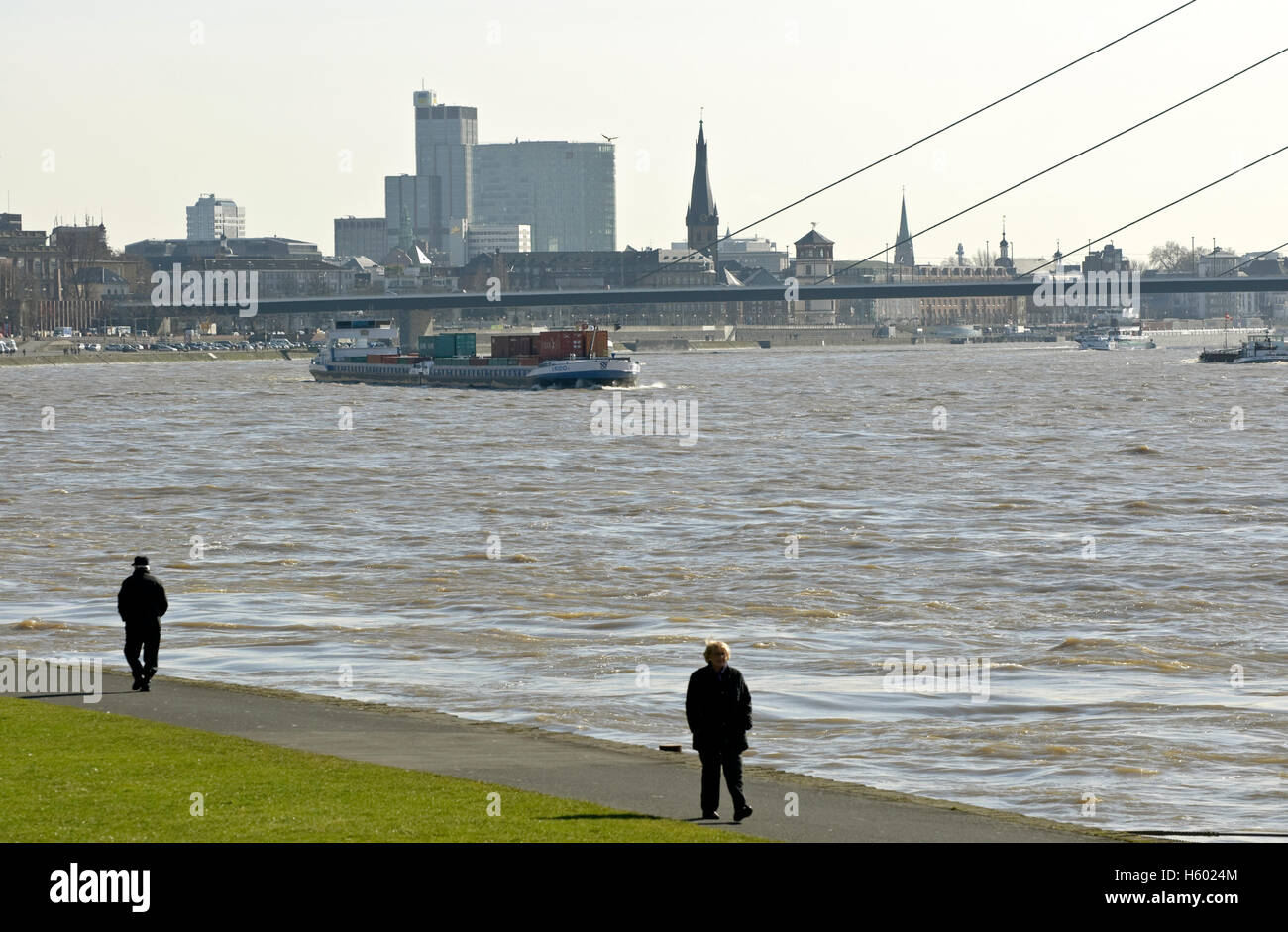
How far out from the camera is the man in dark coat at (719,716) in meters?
13.2

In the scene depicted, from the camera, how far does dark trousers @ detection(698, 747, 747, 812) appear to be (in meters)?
13.5

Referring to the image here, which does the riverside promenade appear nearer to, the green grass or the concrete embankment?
the green grass

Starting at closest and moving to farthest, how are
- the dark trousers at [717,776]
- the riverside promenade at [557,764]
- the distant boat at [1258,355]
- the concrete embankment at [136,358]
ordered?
the dark trousers at [717,776] < the riverside promenade at [557,764] < the distant boat at [1258,355] < the concrete embankment at [136,358]

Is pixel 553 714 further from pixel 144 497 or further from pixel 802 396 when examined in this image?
pixel 802 396

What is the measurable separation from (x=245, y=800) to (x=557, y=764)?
313 centimetres

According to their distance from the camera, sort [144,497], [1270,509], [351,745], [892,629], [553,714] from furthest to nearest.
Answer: [144,497] < [1270,509] < [892,629] < [553,714] < [351,745]

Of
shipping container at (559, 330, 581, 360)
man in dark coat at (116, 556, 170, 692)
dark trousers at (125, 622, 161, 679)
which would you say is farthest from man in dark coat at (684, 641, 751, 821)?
shipping container at (559, 330, 581, 360)

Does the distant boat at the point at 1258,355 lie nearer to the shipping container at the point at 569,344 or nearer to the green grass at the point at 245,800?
the shipping container at the point at 569,344

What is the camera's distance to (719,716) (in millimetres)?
13281

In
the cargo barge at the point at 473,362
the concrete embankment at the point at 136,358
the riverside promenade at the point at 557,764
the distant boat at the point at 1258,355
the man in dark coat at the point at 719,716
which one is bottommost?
the riverside promenade at the point at 557,764

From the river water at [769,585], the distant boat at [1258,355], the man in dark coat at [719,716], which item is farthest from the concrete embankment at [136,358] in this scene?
the man in dark coat at [719,716]

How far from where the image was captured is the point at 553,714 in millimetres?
19812
